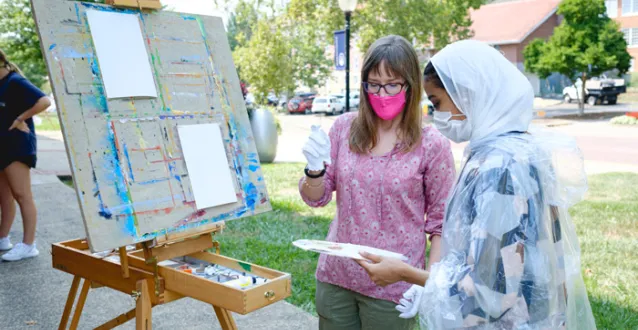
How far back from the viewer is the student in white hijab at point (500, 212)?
162 centimetres

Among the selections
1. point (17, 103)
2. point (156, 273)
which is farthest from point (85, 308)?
point (156, 273)

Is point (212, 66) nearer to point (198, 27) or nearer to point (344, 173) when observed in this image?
point (198, 27)

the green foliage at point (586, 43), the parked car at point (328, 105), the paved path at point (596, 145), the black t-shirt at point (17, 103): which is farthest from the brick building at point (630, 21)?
the black t-shirt at point (17, 103)

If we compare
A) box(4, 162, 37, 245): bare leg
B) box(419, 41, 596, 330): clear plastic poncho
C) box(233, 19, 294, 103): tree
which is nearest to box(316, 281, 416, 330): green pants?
box(419, 41, 596, 330): clear plastic poncho

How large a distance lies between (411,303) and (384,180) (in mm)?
522

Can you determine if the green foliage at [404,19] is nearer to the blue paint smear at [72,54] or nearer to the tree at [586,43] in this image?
the tree at [586,43]

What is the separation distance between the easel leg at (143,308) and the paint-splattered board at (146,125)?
0.63ft

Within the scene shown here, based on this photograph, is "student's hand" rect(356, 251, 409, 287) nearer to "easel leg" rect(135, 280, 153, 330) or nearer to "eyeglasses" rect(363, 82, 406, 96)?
"eyeglasses" rect(363, 82, 406, 96)

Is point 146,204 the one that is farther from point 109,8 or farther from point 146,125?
point 109,8

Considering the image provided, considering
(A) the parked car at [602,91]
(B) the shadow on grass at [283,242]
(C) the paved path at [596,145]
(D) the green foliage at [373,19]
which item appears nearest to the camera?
(B) the shadow on grass at [283,242]

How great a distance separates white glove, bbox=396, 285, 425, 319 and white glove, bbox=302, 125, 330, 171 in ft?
2.07

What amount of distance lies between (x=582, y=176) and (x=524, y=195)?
1.03 feet

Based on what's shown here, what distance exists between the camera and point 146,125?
8.25 ft

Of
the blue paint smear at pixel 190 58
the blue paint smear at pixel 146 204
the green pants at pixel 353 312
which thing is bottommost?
the green pants at pixel 353 312
